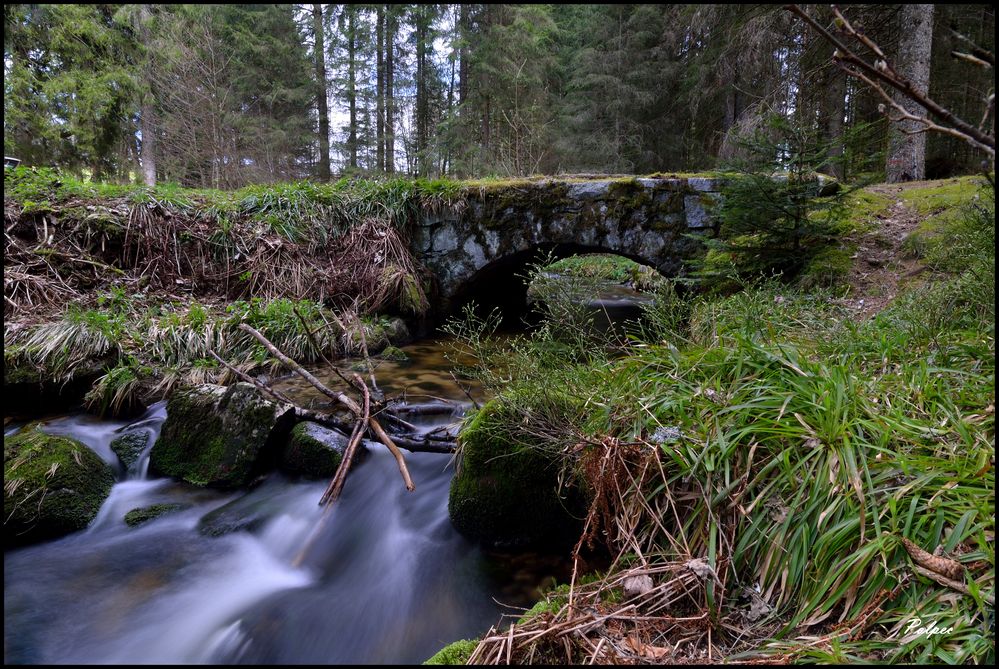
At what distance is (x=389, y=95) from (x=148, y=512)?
53.2 feet

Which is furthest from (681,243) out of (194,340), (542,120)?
(542,120)

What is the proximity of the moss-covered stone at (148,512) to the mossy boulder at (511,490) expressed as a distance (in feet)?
6.60

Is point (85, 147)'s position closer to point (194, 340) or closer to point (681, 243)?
point (194, 340)

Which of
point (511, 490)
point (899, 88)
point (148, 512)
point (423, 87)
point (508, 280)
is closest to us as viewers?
point (899, 88)

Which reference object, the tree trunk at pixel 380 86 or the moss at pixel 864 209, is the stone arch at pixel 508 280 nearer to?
the moss at pixel 864 209

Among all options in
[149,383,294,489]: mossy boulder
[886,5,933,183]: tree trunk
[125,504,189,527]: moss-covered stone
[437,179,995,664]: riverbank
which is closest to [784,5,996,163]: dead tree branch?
[437,179,995,664]: riverbank

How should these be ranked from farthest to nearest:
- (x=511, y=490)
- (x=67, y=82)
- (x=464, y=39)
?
1. (x=464, y=39)
2. (x=67, y=82)
3. (x=511, y=490)

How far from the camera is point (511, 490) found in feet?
8.84

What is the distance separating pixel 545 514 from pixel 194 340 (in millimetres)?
4508

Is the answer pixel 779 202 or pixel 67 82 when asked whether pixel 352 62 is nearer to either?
pixel 67 82

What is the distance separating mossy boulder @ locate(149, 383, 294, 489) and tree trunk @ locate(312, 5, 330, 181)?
51.1 ft

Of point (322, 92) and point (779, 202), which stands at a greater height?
point (322, 92)

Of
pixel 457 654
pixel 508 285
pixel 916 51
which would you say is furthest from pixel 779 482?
pixel 916 51

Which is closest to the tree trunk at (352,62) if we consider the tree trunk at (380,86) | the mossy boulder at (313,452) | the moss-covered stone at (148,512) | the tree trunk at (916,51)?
the tree trunk at (380,86)
